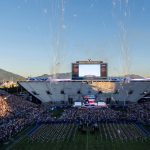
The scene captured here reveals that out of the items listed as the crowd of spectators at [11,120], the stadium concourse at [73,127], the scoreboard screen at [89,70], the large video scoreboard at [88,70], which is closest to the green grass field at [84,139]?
the stadium concourse at [73,127]

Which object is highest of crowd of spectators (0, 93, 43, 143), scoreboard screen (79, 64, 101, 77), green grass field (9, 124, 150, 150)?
scoreboard screen (79, 64, 101, 77)

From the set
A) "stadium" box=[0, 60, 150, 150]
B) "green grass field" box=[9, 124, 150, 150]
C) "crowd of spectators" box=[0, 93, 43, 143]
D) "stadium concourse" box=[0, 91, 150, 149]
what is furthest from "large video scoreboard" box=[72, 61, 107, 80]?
"green grass field" box=[9, 124, 150, 150]

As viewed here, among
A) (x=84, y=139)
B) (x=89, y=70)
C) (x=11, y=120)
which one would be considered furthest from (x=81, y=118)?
(x=89, y=70)

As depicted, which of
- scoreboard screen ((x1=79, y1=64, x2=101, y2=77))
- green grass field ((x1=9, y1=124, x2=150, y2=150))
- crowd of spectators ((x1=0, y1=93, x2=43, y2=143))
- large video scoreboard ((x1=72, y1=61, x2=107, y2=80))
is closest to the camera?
green grass field ((x1=9, y1=124, x2=150, y2=150))

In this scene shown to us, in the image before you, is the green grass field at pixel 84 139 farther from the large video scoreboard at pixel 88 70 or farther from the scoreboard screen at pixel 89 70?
the scoreboard screen at pixel 89 70

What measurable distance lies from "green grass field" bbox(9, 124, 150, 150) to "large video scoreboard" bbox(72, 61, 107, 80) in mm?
40014

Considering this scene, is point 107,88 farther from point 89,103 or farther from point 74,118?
Answer: point 74,118

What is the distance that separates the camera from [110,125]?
156 ft

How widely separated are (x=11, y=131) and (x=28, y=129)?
5.00 meters

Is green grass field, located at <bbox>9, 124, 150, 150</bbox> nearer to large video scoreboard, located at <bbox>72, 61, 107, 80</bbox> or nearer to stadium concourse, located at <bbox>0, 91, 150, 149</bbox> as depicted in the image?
stadium concourse, located at <bbox>0, 91, 150, 149</bbox>

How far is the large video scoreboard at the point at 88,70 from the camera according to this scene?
8612 centimetres

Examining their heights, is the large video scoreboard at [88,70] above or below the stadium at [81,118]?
above

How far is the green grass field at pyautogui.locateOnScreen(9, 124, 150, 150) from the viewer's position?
111 feet

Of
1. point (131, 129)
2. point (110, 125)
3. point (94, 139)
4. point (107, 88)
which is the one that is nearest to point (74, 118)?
point (110, 125)
